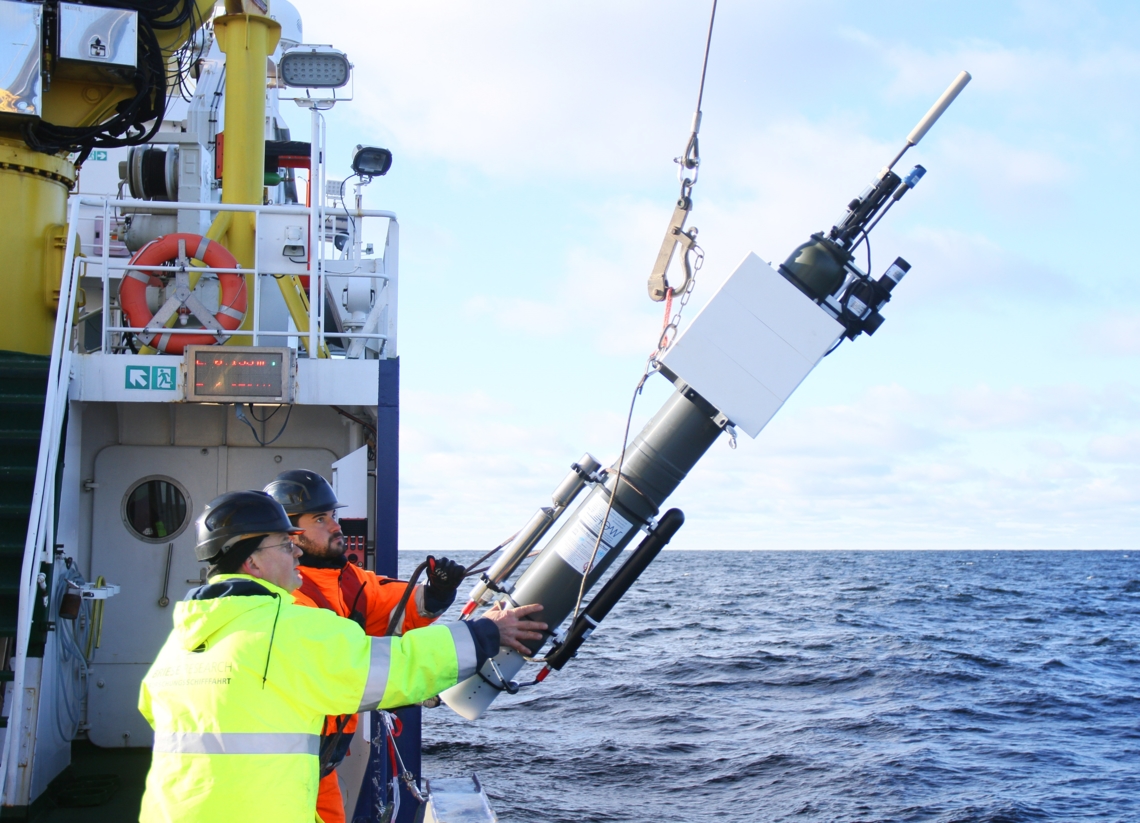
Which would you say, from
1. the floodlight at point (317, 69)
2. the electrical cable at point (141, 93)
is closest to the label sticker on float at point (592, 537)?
the electrical cable at point (141, 93)

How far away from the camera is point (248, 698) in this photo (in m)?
2.47

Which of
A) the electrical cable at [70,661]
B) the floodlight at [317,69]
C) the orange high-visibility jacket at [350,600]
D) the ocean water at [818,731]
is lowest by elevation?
the ocean water at [818,731]

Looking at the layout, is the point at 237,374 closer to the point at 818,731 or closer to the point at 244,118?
the point at 244,118

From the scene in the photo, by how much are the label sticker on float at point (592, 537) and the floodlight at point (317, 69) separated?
500cm

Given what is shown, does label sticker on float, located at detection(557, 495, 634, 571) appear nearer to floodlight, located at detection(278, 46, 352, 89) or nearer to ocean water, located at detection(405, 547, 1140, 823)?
floodlight, located at detection(278, 46, 352, 89)

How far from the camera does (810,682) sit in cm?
1922

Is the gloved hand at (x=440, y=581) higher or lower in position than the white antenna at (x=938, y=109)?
lower

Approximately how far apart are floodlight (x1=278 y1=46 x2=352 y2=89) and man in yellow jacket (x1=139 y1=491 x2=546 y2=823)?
6.38 metres

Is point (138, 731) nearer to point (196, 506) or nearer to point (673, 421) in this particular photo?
point (196, 506)

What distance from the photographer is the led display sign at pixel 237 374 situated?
592 cm

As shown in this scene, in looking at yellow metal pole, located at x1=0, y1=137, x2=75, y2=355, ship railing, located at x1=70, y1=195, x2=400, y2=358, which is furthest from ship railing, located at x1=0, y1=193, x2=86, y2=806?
yellow metal pole, located at x1=0, y1=137, x2=75, y2=355

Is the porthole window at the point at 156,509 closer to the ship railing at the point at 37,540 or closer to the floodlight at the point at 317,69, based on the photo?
the ship railing at the point at 37,540

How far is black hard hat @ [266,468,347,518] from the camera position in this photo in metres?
3.99

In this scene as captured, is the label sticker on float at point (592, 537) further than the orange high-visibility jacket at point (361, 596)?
Yes
